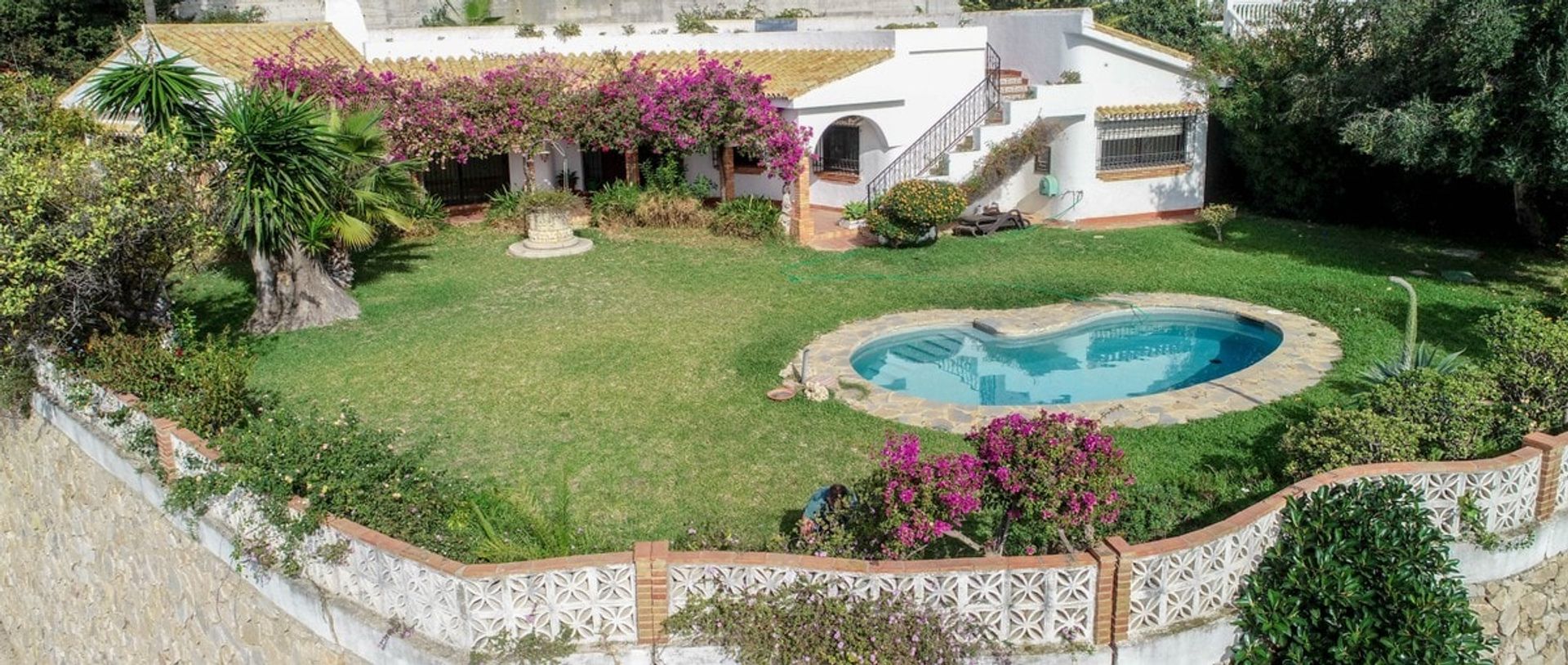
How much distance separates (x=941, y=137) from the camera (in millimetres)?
22953

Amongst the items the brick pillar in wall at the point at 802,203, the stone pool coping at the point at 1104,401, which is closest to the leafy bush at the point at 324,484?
the stone pool coping at the point at 1104,401

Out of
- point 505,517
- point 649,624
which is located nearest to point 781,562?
point 649,624

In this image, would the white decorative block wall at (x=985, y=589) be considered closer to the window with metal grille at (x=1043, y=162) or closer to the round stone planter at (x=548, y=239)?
the round stone planter at (x=548, y=239)

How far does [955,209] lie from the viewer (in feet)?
65.5

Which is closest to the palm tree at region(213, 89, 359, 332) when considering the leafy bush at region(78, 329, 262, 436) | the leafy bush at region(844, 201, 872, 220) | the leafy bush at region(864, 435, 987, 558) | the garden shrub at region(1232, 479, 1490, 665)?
the leafy bush at region(78, 329, 262, 436)

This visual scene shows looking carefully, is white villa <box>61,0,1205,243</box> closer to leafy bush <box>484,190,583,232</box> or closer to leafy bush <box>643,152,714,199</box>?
leafy bush <box>484,190,583,232</box>

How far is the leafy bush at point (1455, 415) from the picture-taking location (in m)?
8.84

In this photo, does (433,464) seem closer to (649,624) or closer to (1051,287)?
(649,624)

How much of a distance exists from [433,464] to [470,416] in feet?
4.26

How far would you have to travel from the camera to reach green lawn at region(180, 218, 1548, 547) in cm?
1045

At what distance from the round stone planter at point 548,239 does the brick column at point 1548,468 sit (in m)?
14.8

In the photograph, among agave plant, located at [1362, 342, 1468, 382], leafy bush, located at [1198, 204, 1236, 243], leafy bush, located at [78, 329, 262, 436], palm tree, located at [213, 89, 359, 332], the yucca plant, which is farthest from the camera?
leafy bush, located at [1198, 204, 1236, 243]

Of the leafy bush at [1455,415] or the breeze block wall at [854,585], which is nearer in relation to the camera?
the breeze block wall at [854,585]

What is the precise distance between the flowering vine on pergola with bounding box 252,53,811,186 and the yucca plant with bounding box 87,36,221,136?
633 cm
